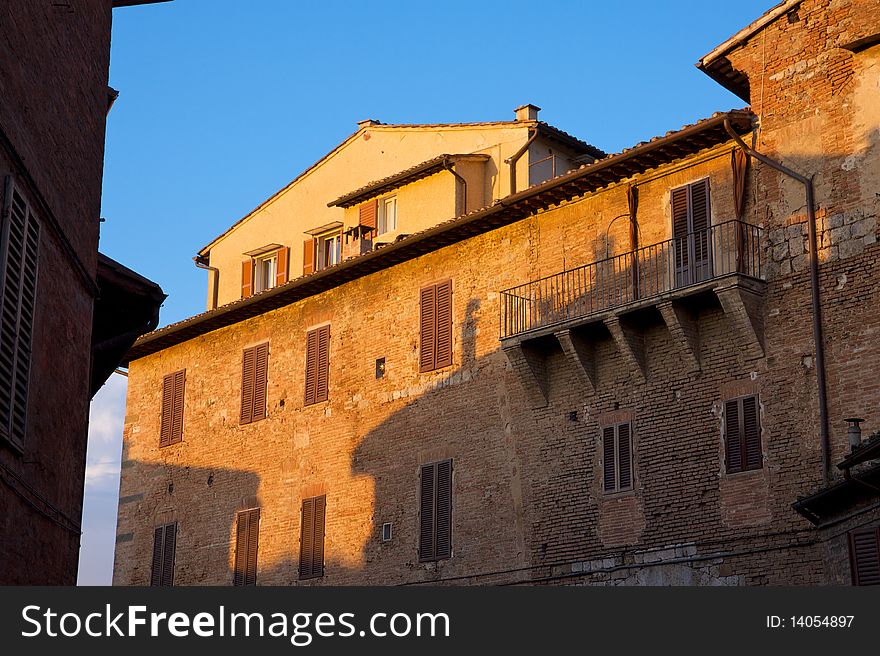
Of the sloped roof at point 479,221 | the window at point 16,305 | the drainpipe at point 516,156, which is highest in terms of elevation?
the drainpipe at point 516,156

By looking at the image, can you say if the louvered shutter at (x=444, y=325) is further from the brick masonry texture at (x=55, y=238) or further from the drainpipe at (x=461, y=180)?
the brick masonry texture at (x=55, y=238)

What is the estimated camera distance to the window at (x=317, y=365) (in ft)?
97.6

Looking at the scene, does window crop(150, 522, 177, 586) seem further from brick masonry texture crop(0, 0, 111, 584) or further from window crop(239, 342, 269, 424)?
brick masonry texture crop(0, 0, 111, 584)

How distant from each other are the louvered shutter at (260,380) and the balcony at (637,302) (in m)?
7.15

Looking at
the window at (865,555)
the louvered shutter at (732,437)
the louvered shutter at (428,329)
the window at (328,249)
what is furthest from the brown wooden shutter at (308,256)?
the window at (865,555)

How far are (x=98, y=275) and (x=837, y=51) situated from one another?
11550mm

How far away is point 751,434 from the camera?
21.8m

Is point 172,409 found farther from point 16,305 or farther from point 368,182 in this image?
point 16,305

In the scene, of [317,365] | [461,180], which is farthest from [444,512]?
[461,180]

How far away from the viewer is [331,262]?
32.8 meters

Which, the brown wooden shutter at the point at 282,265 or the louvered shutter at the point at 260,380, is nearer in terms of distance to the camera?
the louvered shutter at the point at 260,380

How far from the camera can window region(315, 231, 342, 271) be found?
107ft

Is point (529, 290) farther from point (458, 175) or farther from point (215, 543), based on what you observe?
point (215, 543)

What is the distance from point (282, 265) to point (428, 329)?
7297 millimetres
